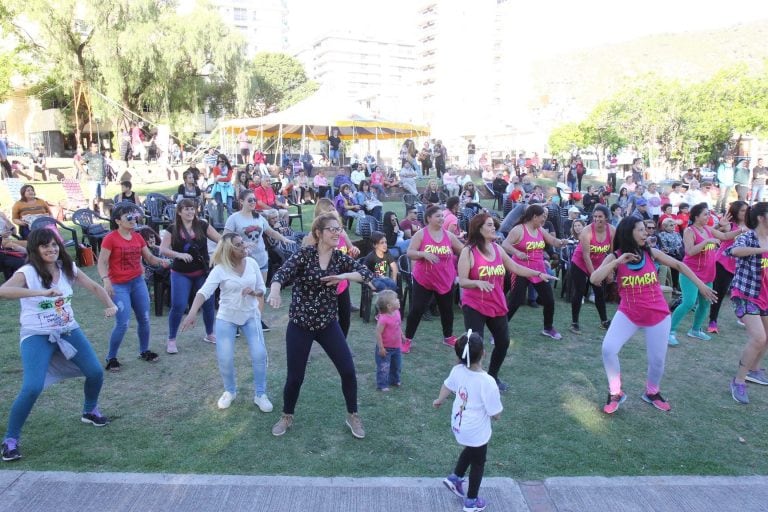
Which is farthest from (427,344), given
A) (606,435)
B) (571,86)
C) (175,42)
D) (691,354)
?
(571,86)

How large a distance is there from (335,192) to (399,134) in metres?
10.9

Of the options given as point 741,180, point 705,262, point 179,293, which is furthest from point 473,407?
point 741,180

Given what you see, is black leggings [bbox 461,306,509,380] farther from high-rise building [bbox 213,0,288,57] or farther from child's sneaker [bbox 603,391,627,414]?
high-rise building [bbox 213,0,288,57]

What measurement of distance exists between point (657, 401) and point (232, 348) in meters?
3.68

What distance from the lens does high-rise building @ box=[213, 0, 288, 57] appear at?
101 meters

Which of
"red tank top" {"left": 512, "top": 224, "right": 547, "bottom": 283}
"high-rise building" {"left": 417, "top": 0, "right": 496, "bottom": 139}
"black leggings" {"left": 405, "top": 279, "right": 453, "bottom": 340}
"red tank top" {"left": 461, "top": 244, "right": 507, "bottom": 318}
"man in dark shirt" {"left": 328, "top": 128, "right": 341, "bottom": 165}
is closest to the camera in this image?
"red tank top" {"left": 461, "top": 244, "right": 507, "bottom": 318}

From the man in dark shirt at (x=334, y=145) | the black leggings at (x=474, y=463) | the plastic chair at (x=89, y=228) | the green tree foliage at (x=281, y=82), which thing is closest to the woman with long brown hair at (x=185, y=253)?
the black leggings at (x=474, y=463)

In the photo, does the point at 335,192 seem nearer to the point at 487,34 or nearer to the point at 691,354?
the point at 691,354

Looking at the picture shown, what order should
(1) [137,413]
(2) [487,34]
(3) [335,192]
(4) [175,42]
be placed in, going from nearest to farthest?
(1) [137,413] < (3) [335,192] < (4) [175,42] < (2) [487,34]

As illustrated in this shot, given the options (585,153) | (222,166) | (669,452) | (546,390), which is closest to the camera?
(669,452)

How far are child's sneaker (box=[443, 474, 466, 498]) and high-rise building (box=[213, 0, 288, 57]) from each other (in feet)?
345

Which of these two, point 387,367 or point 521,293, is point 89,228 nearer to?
point 387,367

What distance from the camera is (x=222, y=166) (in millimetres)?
14227

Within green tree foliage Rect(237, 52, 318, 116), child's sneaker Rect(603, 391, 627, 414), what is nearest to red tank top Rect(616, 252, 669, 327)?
child's sneaker Rect(603, 391, 627, 414)
